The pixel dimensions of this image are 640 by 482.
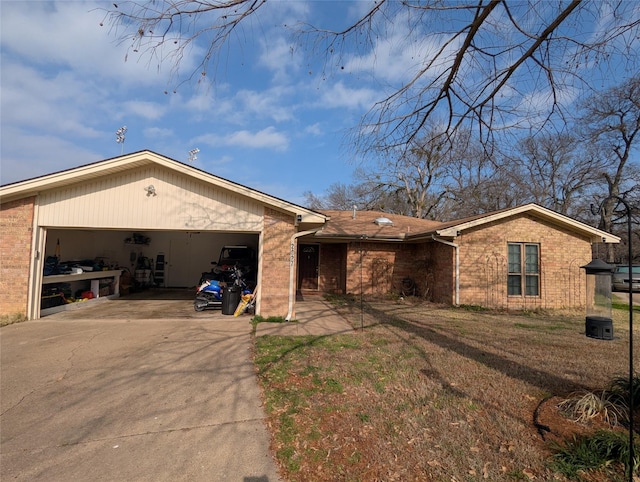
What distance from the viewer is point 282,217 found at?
9344 millimetres

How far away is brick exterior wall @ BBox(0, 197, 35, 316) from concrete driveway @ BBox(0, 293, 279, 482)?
1277 millimetres

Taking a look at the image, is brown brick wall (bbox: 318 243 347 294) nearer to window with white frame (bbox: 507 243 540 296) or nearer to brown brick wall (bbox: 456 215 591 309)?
brown brick wall (bbox: 456 215 591 309)

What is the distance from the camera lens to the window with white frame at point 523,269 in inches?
487

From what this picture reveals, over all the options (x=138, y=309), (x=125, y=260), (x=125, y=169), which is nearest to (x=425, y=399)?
(x=125, y=169)

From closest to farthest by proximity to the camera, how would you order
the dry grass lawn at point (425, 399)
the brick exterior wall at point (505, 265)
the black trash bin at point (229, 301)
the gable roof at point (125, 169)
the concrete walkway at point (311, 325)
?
the dry grass lawn at point (425, 399) < the concrete walkway at point (311, 325) < the gable roof at point (125, 169) < the black trash bin at point (229, 301) < the brick exterior wall at point (505, 265)

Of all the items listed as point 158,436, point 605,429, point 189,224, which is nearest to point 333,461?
point 158,436

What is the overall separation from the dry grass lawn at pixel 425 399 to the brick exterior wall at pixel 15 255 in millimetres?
6519

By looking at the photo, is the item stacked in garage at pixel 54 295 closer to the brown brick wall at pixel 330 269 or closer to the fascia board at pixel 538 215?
the brown brick wall at pixel 330 269

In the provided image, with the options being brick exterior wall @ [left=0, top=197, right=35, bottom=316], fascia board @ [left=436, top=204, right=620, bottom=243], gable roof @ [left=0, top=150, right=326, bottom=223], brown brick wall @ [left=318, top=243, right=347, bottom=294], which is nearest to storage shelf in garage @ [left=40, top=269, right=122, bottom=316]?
brick exterior wall @ [left=0, top=197, right=35, bottom=316]

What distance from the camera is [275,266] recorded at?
920cm

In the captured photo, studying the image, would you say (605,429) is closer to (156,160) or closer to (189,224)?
(189,224)

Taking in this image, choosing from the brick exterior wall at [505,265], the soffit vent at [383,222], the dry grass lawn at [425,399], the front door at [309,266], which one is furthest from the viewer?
the soffit vent at [383,222]

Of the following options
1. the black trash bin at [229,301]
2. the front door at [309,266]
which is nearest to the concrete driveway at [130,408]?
the black trash bin at [229,301]

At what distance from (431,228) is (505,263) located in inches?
128
